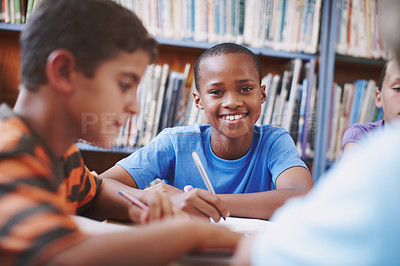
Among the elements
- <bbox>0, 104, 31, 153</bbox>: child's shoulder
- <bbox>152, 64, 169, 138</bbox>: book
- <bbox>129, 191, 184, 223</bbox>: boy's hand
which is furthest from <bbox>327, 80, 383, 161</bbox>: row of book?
<bbox>0, 104, 31, 153</bbox>: child's shoulder

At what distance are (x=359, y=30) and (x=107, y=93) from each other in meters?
1.63

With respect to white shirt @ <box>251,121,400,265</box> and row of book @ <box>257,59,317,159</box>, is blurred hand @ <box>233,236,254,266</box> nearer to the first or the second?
white shirt @ <box>251,121,400,265</box>

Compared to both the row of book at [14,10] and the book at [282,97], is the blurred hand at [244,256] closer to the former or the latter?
the book at [282,97]

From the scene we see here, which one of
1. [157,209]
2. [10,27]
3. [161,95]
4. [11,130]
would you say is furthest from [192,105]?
[11,130]

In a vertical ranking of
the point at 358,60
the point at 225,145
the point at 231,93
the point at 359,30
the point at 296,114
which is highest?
the point at 359,30

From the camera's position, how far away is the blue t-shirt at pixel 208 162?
46.7 inches

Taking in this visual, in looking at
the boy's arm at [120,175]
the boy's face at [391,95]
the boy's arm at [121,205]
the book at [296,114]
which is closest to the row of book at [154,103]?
the boy's arm at [120,175]

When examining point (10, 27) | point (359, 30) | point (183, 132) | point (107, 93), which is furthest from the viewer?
point (359, 30)

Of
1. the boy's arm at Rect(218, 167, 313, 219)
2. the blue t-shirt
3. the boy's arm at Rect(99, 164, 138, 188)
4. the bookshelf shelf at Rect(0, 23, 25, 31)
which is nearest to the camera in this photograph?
the boy's arm at Rect(218, 167, 313, 219)

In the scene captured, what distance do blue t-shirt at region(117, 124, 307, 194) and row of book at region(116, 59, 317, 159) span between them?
33 cm

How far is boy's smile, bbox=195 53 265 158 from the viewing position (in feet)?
3.94

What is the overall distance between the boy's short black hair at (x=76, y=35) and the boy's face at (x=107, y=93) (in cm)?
1

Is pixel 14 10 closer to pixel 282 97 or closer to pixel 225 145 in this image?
pixel 225 145

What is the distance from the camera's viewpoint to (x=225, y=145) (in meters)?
1.29
